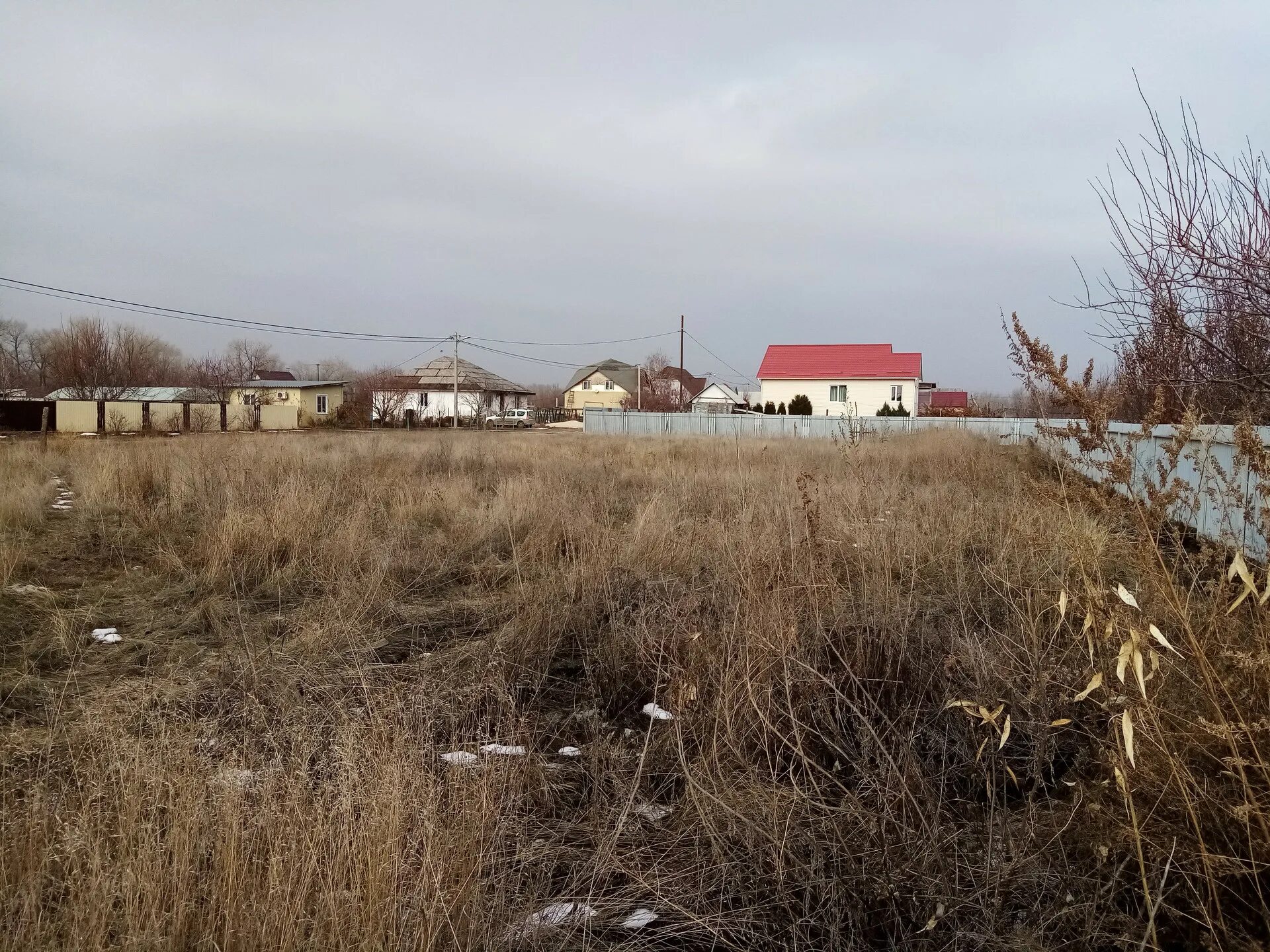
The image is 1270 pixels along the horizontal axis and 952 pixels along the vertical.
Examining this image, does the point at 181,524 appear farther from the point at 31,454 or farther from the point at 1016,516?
the point at 31,454

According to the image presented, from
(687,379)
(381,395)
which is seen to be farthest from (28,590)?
(687,379)

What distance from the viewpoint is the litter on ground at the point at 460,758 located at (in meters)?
2.46

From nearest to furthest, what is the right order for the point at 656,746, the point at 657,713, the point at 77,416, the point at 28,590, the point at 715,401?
the point at 656,746 < the point at 657,713 < the point at 28,590 < the point at 77,416 < the point at 715,401

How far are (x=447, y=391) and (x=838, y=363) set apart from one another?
2845 centimetres

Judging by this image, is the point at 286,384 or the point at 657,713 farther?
the point at 286,384

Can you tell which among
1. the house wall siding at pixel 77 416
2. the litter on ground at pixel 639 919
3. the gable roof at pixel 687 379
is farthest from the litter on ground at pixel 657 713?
the gable roof at pixel 687 379

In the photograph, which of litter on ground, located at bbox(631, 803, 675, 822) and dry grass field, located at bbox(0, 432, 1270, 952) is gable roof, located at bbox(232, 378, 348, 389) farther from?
litter on ground, located at bbox(631, 803, 675, 822)

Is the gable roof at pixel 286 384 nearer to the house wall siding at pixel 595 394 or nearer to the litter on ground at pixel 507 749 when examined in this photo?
the house wall siding at pixel 595 394

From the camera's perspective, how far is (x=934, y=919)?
5.61 ft

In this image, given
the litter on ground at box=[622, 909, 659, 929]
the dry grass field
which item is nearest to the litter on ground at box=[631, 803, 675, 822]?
the dry grass field

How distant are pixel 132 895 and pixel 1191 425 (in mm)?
2728

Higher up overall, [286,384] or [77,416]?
[286,384]

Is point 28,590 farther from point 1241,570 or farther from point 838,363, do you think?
point 838,363

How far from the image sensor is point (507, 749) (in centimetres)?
279
